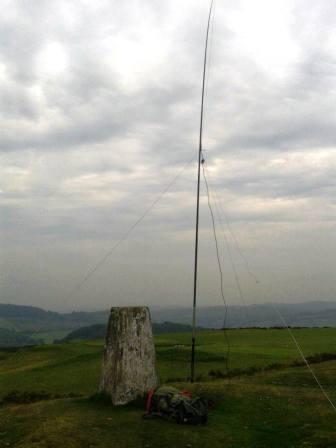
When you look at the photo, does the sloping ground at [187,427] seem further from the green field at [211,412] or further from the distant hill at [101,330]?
the distant hill at [101,330]

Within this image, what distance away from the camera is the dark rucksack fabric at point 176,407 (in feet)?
40.6

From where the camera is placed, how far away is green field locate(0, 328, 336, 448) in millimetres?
11203

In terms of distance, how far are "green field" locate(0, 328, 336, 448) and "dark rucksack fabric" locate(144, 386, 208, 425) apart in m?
0.28

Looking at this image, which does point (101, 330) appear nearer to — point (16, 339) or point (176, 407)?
point (16, 339)

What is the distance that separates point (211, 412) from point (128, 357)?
2699mm

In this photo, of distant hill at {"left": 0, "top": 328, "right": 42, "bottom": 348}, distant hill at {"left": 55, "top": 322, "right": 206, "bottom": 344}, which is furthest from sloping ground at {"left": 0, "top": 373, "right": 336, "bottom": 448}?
distant hill at {"left": 0, "top": 328, "right": 42, "bottom": 348}

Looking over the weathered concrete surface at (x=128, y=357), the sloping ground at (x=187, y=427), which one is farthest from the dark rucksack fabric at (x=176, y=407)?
the weathered concrete surface at (x=128, y=357)

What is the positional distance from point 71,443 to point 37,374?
42.2 feet

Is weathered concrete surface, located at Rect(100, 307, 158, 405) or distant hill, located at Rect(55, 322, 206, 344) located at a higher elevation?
distant hill, located at Rect(55, 322, 206, 344)

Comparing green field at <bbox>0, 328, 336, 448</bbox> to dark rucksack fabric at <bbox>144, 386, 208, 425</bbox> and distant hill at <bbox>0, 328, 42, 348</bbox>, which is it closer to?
dark rucksack fabric at <bbox>144, 386, 208, 425</bbox>

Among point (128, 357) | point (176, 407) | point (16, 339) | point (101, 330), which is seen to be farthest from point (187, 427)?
point (16, 339)

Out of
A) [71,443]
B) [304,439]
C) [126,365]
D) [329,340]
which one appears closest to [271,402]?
[304,439]

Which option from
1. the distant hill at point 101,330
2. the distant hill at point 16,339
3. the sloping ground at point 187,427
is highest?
the distant hill at point 101,330

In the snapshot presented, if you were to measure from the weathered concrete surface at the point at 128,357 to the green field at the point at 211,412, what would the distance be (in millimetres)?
477
